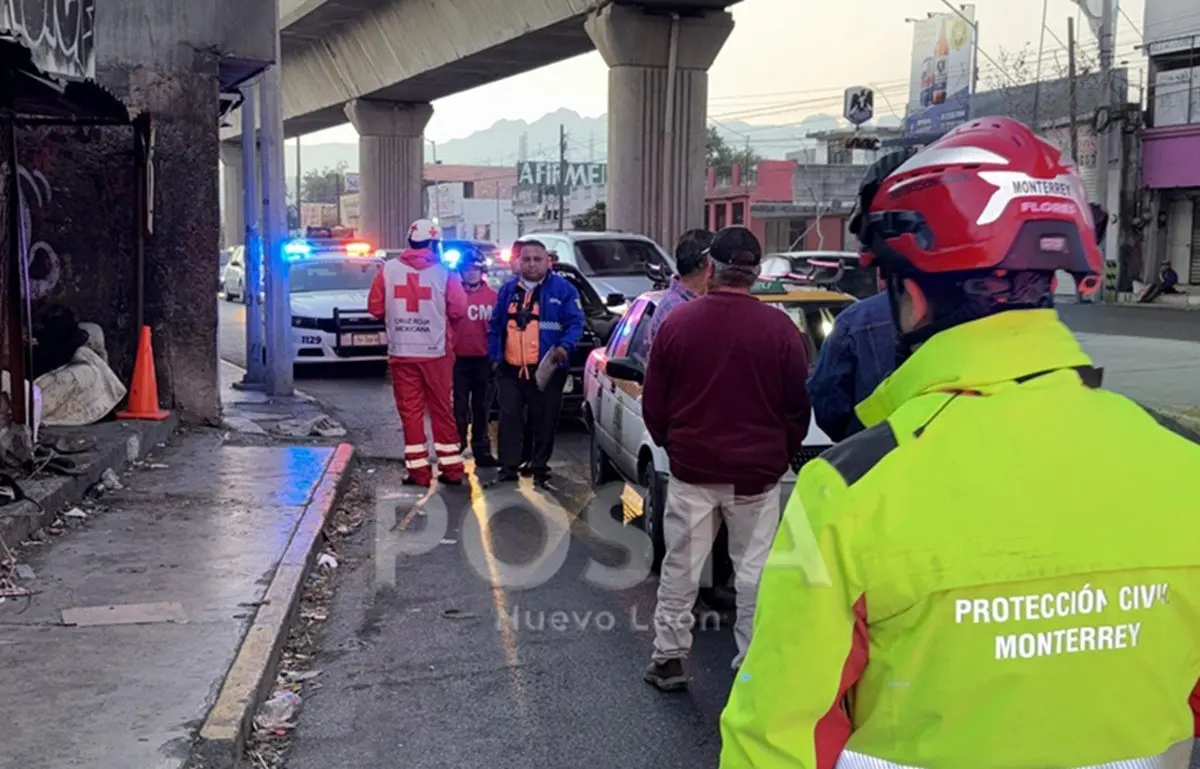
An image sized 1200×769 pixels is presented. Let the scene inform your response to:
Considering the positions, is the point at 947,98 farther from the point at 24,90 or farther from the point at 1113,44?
the point at 24,90

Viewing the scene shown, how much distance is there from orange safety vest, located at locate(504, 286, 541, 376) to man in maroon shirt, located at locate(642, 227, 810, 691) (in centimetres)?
433

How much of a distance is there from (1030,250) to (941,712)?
64 centimetres

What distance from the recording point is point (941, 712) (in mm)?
1539

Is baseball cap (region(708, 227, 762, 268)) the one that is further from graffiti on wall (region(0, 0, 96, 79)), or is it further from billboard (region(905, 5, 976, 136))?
billboard (region(905, 5, 976, 136))

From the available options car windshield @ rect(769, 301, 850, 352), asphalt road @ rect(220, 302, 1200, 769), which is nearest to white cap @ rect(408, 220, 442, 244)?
asphalt road @ rect(220, 302, 1200, 769)

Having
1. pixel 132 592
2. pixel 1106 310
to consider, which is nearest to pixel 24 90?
pixel 132 592

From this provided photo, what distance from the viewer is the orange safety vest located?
9375 millimetres

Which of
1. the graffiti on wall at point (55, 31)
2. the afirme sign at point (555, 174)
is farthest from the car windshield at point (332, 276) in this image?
the afirme sign at point (555, 174)

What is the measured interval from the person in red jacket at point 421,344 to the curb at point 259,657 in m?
1.48

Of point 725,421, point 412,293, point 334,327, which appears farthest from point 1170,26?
point 725,421

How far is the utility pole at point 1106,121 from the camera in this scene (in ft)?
128

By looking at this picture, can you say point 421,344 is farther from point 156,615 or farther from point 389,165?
point 389,165

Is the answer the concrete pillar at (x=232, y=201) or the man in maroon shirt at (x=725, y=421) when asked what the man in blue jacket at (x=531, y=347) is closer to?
the man in maroon shirt at (x=725, y=421)

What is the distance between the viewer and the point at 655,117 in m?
20.8
